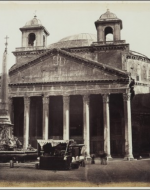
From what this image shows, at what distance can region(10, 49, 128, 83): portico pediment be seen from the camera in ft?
90.3

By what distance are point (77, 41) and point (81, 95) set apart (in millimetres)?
15913

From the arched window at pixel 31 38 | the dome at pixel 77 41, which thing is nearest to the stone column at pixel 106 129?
the arched window at pixel 31 38

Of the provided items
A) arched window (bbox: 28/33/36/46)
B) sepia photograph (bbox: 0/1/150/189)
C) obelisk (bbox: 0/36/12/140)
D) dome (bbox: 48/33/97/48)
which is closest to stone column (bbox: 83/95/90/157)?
sepia photograph (bbox: 0/1/150/189)

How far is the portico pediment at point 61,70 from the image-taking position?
2753 cm

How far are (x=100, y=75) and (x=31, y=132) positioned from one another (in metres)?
8.84

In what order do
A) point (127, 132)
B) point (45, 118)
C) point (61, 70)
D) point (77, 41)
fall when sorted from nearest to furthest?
point (127, 132) → point (45, 118) → point (61, 70) → point (77, 41)

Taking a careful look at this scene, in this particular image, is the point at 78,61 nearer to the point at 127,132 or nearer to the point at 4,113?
the point at 127,132

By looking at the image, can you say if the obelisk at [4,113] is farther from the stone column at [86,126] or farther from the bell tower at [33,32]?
the bell tower at [33,32]

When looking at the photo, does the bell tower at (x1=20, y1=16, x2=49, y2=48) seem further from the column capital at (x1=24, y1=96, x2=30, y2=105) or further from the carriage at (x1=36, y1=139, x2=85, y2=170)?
the carriage at (x1=36, y1=139, x2=85, y2=170)

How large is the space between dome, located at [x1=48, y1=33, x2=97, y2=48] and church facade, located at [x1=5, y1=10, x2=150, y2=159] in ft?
22.4

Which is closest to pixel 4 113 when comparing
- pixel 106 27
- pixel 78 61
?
pixel 78 61

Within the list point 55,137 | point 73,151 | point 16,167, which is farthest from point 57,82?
point 16,167

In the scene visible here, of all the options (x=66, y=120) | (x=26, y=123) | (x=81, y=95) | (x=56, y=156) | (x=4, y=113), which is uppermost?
(x=81, y=95)

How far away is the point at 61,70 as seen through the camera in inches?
1110
